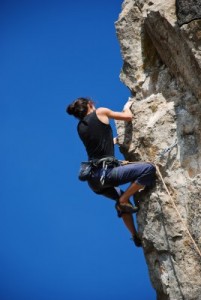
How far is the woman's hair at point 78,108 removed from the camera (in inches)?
271

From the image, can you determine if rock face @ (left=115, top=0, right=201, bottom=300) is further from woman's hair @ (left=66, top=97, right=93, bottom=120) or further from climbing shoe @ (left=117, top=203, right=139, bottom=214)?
woman's hair @ (left=66, top=97, right=93, bottom=120)

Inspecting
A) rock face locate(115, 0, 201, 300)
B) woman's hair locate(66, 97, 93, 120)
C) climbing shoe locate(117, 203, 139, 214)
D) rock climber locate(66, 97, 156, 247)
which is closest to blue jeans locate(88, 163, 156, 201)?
rock climber locate(66, 97, 156, 247)

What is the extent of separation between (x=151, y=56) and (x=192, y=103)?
4.71 ft

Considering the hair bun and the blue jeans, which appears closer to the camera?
the blue jeans

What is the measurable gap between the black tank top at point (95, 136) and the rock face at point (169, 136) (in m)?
0.49

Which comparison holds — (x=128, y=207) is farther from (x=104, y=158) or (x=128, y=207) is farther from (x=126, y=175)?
(x=104, y=158)

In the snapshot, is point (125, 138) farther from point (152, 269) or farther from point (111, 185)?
point (152, 269)

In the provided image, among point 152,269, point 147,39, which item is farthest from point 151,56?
point 152,269

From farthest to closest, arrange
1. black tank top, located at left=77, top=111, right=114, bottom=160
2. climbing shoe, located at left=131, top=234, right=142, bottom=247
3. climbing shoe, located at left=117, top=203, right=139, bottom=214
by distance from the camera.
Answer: climbing shoe, located at left=131, top=234, right=142, bottom=247 → climbing shoe, located at left=117, top=203, right=139, bottom=214 → black tank top, located at left=77, top=111, right=114, bottom=160

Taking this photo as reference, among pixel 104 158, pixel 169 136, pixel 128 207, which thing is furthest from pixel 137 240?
pixel 169 136

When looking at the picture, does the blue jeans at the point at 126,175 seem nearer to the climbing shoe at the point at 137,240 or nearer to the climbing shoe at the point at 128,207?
the climbing shoe at the point at 128,207

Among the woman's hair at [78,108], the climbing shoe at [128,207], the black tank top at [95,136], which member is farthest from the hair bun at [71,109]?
the climbing shoe at [128,207]

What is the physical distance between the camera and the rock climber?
671 centimetres

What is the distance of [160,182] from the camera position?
22.1 feet
